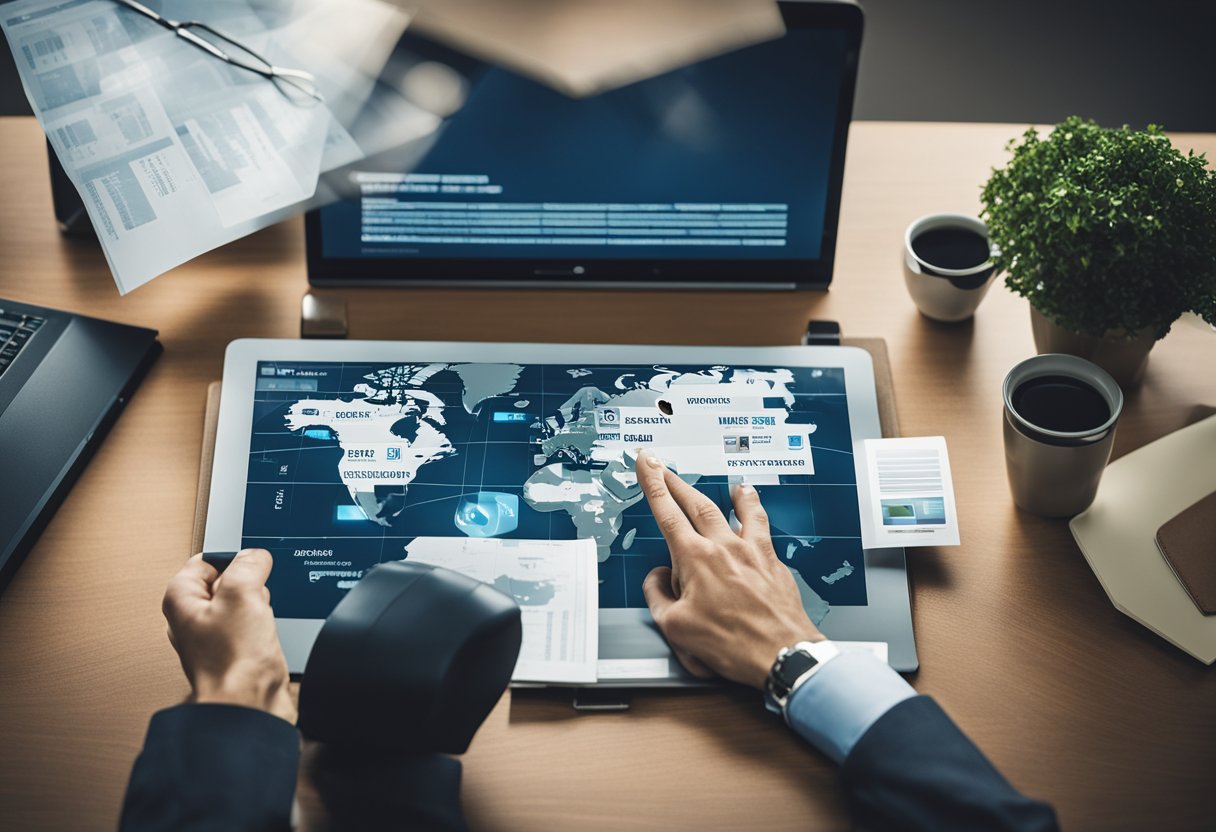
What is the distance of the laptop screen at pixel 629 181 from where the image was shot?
3.57 feet

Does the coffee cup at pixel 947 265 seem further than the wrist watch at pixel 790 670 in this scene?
Yes

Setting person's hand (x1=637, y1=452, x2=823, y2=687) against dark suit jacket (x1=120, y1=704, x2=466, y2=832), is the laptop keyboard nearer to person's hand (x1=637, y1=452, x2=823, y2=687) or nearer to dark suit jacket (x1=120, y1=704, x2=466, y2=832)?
dark suit jacket (x1=120, y1=704, x2=466, y2=832)

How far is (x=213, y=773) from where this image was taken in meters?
0.78

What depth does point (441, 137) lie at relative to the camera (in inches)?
44.0

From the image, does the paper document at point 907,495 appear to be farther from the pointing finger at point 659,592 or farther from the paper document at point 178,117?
the paper document at point 178,117

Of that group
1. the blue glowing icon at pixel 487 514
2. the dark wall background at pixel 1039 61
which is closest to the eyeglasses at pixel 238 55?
the blue glowing icon at pixel 487 514

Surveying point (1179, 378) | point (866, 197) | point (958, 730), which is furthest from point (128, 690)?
point (1179, 378)

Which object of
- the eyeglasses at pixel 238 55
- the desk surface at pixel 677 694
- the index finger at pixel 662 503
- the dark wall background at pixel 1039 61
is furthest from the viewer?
the dark wall background at pixel 1039 61

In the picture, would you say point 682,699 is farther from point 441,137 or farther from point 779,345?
point 441,137

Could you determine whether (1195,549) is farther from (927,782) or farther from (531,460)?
(531,460)

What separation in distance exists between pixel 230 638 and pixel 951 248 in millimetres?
811

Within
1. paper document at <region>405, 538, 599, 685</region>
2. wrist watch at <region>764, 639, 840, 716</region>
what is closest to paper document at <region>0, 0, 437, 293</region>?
paper document at <region>405, 538, 599, 685</region>

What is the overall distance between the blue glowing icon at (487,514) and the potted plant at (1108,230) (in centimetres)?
50

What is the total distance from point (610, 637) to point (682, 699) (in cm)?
8
